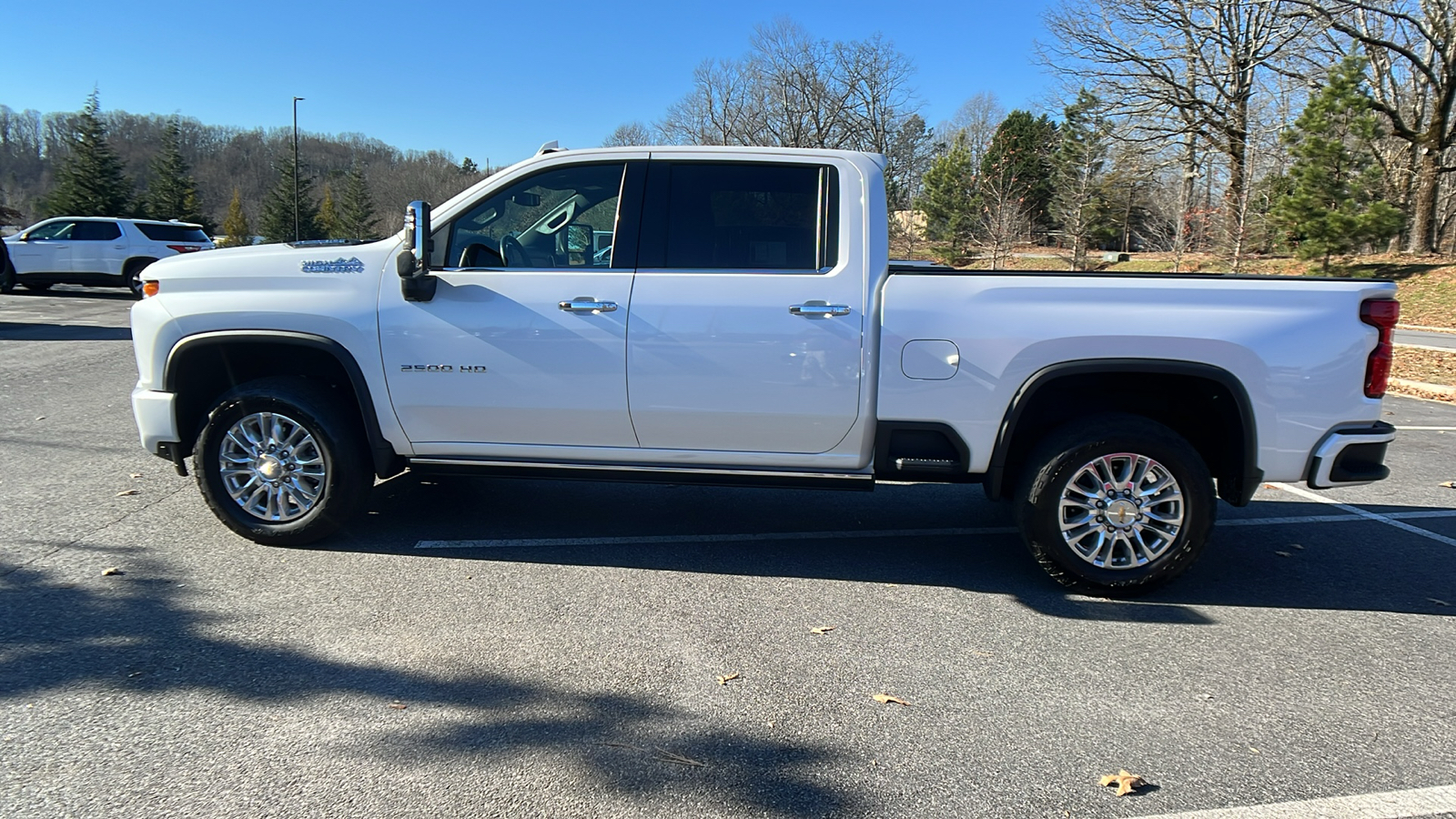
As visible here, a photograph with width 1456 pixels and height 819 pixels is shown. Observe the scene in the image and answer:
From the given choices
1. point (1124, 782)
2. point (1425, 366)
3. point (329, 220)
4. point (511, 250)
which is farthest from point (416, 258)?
point (329, 220)

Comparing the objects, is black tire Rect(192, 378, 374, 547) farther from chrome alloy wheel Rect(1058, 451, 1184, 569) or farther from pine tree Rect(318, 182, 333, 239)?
pine tree Rect(318, 182, 333, 239)

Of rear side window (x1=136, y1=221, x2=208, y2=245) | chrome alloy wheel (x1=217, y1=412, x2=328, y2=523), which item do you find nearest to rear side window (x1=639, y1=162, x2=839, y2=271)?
chrome alloy wheel (x1=217, y1=412, x2=328, y2=523)

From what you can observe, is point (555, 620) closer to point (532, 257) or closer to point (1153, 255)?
point (532, 257)

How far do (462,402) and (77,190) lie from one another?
146 feet

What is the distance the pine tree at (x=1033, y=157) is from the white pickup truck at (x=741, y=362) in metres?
33.1

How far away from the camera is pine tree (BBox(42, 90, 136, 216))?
1512 inches

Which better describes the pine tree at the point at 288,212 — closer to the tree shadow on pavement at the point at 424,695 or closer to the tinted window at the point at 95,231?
the tinted window at the point at 95,231

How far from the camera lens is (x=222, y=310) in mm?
4551

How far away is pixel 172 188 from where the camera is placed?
158 ft

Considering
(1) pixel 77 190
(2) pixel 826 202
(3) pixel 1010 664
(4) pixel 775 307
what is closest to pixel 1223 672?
(3) pixel 1010 664

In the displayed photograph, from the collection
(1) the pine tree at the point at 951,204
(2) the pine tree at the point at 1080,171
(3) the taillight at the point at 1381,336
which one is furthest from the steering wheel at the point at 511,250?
(1) the pine tree at the point at 951,204

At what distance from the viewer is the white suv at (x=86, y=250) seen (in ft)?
64.3

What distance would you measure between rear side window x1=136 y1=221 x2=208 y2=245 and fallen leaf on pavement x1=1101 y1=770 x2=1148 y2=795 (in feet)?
76.1

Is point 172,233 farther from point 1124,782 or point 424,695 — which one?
point 1124,782
